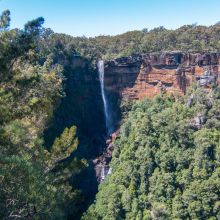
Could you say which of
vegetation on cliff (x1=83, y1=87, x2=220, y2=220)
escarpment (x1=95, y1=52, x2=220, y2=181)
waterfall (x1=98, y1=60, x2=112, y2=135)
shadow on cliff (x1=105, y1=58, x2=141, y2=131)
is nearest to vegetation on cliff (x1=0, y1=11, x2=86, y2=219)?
vegetation on cliff (x1=83, y1=87, x2=220, y2=220)

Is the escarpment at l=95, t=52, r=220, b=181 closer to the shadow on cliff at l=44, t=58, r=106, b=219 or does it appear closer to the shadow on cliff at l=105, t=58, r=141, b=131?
the shadow on cliff at l=105, t=58, r=141, b=131

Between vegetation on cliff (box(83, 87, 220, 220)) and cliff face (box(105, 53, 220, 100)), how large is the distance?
46.1 inches

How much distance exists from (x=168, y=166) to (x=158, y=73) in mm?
7938

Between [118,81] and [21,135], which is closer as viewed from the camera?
[21,135]

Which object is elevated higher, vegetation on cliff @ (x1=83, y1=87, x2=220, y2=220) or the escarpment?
the escarpment

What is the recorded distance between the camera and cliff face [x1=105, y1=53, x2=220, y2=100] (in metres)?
25.4

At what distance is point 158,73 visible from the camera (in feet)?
90.2

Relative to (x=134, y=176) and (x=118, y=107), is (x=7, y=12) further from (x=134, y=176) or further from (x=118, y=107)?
(x=118, y=107)

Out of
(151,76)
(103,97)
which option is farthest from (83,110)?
(151,76)

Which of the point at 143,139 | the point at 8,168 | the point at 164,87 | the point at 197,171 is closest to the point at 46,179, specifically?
the point at 8,168

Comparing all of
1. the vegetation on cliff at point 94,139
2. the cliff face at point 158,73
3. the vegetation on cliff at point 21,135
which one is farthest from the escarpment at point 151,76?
the vegetation on cliff at point 21,135

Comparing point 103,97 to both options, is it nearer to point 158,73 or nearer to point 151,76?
point 151,76

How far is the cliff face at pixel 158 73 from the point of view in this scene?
25.4 meters

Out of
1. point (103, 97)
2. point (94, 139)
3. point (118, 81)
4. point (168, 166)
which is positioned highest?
point (118, 81)
